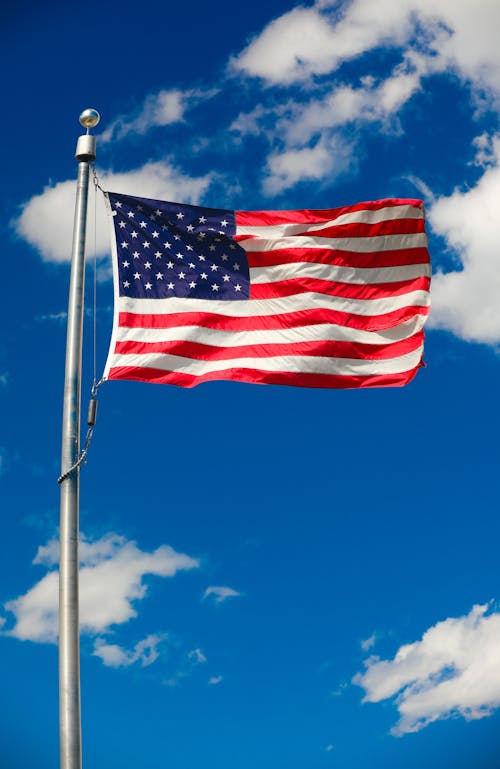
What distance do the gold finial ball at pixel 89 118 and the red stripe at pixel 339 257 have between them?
4567 mm

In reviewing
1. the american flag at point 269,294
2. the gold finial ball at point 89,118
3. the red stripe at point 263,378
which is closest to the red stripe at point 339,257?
the american flag at point 269,294

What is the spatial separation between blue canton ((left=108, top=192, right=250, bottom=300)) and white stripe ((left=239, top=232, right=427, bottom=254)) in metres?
0.51

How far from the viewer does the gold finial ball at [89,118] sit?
17203 mm

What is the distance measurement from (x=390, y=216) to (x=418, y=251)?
1.03 m

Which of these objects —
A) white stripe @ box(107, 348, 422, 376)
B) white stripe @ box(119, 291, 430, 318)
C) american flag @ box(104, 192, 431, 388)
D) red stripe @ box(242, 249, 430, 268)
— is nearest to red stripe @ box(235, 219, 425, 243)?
american flag @ box(104, 192, 431, 388)

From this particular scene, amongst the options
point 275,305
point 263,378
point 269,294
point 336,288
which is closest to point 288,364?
point 263,378

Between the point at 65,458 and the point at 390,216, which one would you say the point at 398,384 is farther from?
the point at 65,458

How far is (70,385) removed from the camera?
1472cm

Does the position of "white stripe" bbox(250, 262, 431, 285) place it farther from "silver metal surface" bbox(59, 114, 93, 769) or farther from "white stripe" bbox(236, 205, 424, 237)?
"silver metal surface" bbox(59, 114, 93, 769)

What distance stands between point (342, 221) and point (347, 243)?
1.66 feet

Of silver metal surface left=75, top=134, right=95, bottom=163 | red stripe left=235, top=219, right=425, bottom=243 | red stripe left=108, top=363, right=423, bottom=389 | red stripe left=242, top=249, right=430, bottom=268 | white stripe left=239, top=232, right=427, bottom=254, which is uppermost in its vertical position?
red stripe left=235, top=219, right=425, bottom=243

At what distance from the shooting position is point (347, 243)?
21.1m

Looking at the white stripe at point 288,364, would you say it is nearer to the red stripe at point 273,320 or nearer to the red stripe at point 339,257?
the red stripe at point 273,320

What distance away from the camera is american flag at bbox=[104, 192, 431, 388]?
18.1 m
